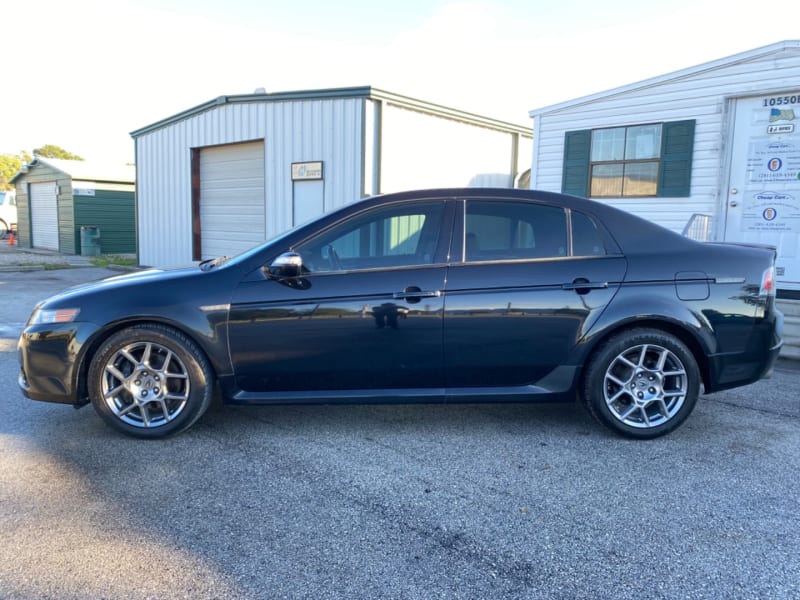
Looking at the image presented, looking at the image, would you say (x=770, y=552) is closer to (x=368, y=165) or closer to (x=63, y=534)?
(x=63, y=534)

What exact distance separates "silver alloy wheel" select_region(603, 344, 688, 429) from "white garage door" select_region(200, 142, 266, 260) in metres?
10.0

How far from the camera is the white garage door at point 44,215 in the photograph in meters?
24.5

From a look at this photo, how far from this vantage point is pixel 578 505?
3160 millimetres

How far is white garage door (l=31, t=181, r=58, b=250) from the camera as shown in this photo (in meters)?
24.5

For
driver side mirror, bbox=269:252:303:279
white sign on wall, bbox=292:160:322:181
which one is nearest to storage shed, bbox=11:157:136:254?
white sign on wall, bbox=292:160:322:181

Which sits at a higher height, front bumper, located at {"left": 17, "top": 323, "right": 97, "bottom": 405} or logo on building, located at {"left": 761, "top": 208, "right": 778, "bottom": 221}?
logo on building, located at {"left": 761, "top": 208, "right": 778, "bottom": 221}

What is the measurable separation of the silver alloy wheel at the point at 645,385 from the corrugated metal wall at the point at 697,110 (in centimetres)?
540

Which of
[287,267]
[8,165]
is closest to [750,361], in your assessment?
[287,267]

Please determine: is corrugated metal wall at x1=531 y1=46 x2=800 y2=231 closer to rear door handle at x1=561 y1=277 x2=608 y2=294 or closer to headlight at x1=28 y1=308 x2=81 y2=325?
rear door handle at x1=561 y1=277 x2=608 y2=294

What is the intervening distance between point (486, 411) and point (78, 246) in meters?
22.2

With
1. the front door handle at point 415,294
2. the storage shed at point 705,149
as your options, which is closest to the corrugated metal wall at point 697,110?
the storage shed at point 705,149

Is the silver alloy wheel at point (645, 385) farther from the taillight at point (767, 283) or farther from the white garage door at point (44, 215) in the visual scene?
the white garage door at point (44, 215)

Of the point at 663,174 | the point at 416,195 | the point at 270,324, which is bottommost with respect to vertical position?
the point at 270,324

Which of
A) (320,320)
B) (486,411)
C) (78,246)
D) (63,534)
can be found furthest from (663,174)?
(78,246)
